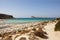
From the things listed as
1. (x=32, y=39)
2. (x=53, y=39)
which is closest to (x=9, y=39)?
(x=32, y=39)

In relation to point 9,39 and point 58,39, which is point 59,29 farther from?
point 9,39

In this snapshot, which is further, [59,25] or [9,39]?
[59,25]

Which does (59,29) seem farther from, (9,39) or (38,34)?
(9,39)

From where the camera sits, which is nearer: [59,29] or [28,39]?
[28,39]

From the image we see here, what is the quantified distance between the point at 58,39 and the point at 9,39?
246 centimetres

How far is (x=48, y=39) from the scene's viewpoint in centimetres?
667

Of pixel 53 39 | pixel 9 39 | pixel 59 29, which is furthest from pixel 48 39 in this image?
pixel 59 29

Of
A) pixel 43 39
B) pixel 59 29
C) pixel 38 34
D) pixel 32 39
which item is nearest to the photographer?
pixel 32 39

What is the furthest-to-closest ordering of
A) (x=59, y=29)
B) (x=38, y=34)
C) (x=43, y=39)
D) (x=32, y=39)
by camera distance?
(x=59, y=29) → (x=38, y=34) → (x=43, y=39) → (x=32, y=39)

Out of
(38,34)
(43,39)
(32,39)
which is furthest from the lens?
(38,34)

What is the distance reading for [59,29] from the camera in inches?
388

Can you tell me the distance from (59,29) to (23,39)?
4.71 metres

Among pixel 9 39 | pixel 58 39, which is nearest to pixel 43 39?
pixel 58 39

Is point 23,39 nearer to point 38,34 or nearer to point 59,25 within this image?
point 38,34
